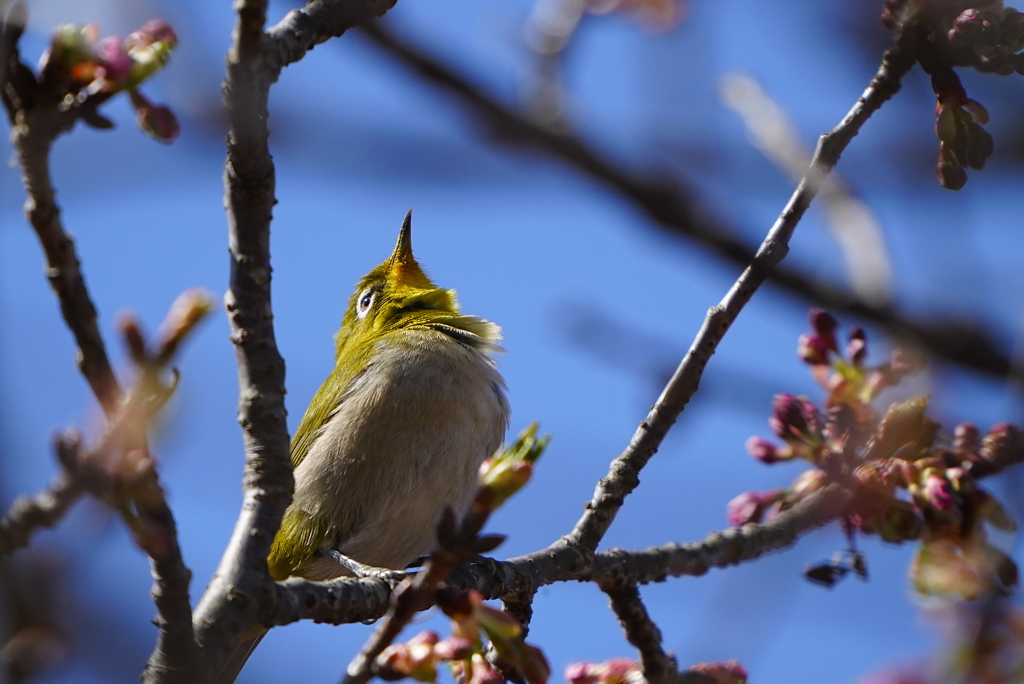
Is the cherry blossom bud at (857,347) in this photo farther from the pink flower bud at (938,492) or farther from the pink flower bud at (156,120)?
the pink flower bud at (156,120)

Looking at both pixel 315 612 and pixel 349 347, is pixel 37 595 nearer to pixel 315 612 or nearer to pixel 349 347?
pixel 315 612

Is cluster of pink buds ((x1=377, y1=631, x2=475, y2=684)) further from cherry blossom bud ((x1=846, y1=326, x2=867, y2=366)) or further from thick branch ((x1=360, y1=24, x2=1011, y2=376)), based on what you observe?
cherry blossom bud ((x1=846, y1=326, x2=867, y2=366))

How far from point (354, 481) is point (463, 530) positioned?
2.84 meters

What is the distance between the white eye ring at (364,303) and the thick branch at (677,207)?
549 centimetres

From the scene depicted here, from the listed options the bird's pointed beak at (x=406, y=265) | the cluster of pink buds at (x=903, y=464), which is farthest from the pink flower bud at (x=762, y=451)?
the bird's pointed beak at (x=406, y=265)

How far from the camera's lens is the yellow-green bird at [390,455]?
16.1 ft

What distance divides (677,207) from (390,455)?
12.6ft

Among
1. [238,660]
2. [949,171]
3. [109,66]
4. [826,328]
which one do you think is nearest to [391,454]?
[238,660]

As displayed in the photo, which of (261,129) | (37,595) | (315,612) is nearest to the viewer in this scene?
(37,595)

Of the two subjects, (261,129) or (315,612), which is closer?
(261,129)

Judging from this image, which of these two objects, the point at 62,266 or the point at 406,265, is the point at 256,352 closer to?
the point at 62,266

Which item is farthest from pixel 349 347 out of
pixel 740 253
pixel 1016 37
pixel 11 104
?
pixel 740 253

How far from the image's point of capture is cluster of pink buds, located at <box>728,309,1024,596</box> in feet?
10.0

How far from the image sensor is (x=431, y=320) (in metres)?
5.92
